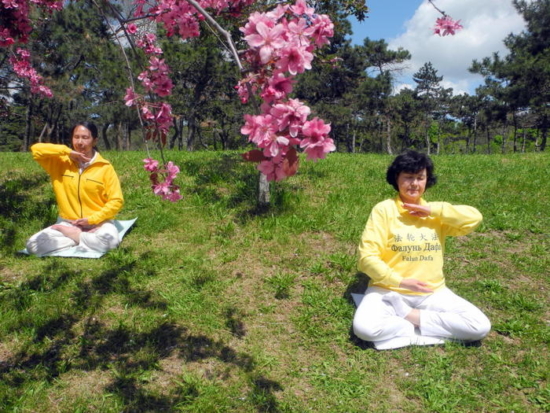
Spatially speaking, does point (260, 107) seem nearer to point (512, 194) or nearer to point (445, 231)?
point (445, 231)

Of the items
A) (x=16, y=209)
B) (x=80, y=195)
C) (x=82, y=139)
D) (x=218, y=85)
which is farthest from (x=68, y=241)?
(x=218, y=85)

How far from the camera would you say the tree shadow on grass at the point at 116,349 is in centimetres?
247

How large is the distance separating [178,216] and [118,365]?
103 inches

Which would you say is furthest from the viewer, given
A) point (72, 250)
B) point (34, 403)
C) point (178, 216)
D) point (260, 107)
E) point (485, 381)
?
point (178, 216)

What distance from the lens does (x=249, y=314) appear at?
3.32 meters

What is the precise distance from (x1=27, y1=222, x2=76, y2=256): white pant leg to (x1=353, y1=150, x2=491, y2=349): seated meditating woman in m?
3.13

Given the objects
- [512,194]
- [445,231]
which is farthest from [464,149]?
[445,231]

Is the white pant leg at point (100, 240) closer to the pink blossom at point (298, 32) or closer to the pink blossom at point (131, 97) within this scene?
the pink blossom at point (131, 97)

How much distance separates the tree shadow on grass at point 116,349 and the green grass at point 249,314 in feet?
0.04

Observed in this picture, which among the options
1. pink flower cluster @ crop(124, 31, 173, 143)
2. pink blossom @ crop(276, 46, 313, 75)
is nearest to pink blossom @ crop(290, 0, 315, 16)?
pink blossom @ crop(276, 46, 313, 75)

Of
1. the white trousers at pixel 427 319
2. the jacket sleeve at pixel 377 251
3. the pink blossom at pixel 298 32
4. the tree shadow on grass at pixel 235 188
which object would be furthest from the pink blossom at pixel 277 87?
the tree shadow on grass at pixel 235 188

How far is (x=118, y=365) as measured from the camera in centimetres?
269

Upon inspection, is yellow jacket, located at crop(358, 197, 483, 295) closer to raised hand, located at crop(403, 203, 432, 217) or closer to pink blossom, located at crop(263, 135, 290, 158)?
raised hand, located at crop(403, 203, 432, 217)

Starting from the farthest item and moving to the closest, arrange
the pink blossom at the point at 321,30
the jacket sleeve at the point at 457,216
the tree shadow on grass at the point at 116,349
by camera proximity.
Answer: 1. the jacket sleeve at the point at 457,216
2. the tree shadow on grass at the point at 116,349
3. the pink blossom at the point at 321,30
